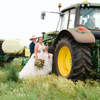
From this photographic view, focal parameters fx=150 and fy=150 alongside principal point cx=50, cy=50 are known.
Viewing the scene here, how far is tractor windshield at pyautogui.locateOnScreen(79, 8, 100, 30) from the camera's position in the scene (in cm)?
458

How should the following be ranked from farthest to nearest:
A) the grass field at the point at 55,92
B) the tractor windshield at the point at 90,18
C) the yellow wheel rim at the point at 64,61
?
the tractor windshield at the point at 90,18, the yellow wheel rim at the point at 64,61, the grass field at the point at 55,92

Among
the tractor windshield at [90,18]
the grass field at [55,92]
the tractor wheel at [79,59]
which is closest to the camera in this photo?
the grass field at [55,92]

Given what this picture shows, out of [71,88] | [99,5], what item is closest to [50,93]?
[71,88]

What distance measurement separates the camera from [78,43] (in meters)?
3.79

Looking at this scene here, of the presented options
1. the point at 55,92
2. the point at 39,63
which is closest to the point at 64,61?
the point at 39,63

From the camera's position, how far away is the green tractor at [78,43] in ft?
12.0

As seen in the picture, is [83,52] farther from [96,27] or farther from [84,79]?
[96,27]

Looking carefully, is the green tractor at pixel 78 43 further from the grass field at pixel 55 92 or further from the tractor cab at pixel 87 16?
the grass field at pixel 55 92

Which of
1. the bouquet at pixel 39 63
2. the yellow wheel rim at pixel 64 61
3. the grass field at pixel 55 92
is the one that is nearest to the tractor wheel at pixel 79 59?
the grass field at pixel 55 92

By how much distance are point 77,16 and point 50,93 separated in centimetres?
253

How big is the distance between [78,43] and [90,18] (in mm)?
1254

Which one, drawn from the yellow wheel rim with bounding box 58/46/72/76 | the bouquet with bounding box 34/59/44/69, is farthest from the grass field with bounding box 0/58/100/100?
the bouquet with bounding box 34/59/44/69

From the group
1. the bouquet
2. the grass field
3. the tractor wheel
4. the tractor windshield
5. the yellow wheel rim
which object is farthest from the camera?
the bouquet

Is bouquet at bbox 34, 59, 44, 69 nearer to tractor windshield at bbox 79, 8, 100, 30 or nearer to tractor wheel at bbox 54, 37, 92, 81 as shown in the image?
tractor wheel at bbox 54, 37, 92, 81
